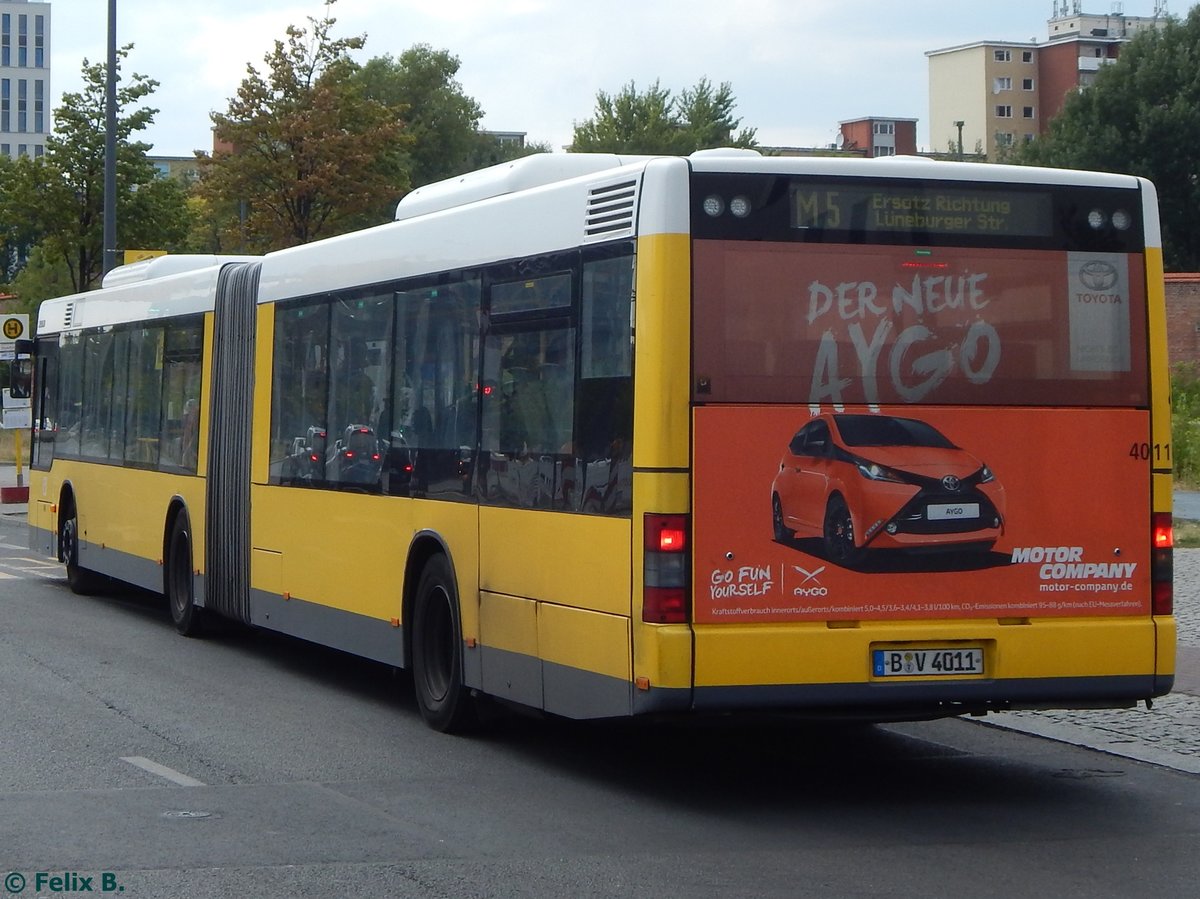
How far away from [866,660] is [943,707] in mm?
610

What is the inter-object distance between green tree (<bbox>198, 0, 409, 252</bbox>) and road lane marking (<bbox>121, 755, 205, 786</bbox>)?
1163 inches

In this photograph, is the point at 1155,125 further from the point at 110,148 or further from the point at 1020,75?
the point at 1020,75

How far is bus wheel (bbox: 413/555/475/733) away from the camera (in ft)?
33.4

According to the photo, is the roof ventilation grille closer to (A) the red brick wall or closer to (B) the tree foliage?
(A) the red brick wall

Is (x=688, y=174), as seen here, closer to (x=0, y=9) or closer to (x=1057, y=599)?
(x=1057, y=599)

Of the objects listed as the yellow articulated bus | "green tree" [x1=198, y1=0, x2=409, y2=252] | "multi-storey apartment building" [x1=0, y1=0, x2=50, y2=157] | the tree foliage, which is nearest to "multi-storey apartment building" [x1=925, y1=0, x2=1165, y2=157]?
the tree foliage

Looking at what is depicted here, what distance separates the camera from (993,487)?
8414mm

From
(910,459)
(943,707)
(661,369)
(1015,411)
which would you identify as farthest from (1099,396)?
(661,369)

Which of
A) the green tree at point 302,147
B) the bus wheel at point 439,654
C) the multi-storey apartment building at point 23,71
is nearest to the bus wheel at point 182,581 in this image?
the bus wheel at point 439,654

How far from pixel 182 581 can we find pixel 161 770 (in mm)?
6544

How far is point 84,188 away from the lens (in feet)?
127

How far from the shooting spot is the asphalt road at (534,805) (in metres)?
6.83

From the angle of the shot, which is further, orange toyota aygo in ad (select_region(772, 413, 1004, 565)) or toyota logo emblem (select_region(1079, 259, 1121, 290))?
toyota logo emblem (select_region(1079, 259, 1121, 290))

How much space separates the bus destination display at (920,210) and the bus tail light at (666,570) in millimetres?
1477
